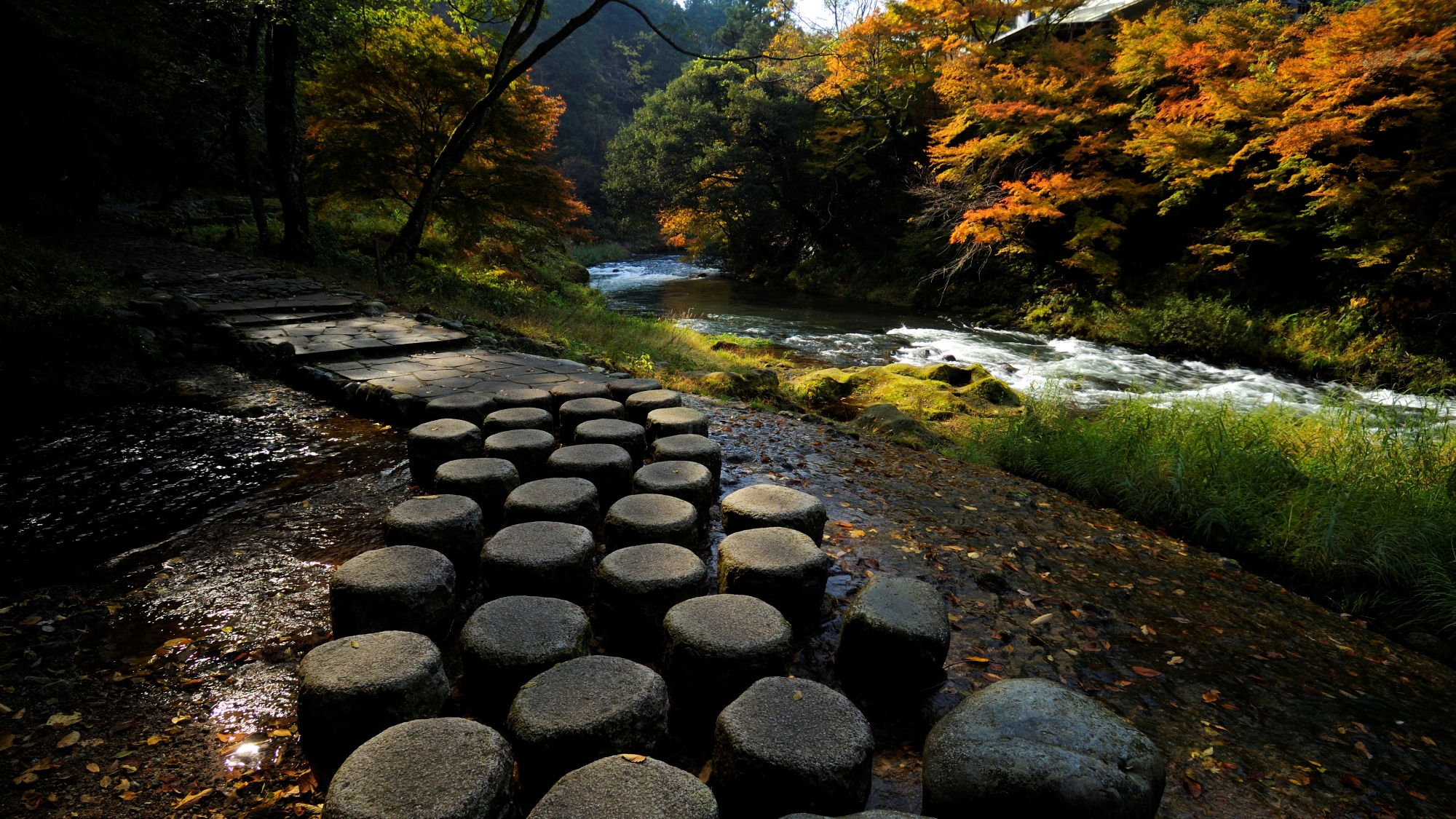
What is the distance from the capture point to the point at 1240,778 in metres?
2.15

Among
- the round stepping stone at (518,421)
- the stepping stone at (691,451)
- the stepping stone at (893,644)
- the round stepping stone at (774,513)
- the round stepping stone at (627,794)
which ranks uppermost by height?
the round stepping stone at (518,421)

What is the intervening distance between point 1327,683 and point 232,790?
433 cm

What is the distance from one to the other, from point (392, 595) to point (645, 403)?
2533 mm

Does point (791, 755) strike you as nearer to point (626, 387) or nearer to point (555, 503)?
point (555, 503)

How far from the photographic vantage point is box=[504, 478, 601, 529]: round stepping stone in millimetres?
2932

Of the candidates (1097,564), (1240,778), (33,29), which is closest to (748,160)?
(33,29)

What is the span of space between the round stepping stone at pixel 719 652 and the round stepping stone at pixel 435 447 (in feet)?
7.05

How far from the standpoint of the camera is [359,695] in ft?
6.01

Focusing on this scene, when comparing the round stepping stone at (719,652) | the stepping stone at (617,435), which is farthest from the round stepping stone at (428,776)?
the stepping stone at (617,435)

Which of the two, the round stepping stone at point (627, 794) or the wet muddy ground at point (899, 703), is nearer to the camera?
the round stepping stone at point (627, 794)

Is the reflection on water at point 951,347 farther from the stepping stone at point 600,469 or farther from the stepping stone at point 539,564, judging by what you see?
the stepping stone at point 539,564

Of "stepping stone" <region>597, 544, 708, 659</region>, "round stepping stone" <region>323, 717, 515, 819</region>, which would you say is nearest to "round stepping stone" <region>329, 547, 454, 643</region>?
"stepping stone" <region>597, 544, 708, 659</region>

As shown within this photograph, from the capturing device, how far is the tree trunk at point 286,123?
1031cm

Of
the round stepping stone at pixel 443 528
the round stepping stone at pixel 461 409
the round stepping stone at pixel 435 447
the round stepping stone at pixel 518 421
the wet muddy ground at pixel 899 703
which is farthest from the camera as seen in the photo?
the round stepping stone at pixel 461 409
